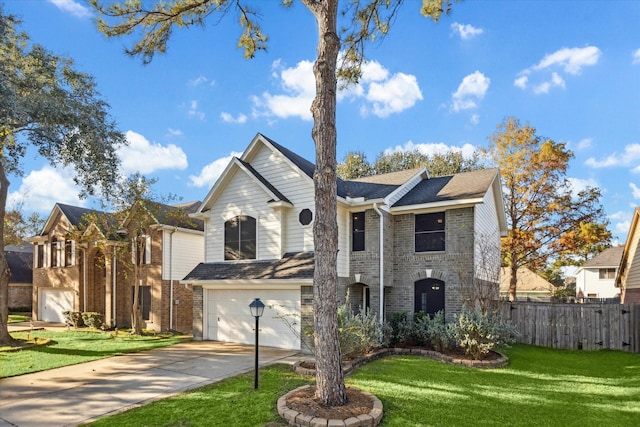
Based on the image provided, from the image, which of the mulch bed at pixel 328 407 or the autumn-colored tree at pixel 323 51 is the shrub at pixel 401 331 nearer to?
the mulch bed at pixel 328 407

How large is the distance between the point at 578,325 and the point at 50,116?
17.5m

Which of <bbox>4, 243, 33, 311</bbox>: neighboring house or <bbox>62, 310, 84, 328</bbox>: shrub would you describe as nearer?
<bbox>62, 310, 84, 328</bbox>: shrub

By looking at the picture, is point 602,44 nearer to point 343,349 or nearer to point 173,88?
point 343,349

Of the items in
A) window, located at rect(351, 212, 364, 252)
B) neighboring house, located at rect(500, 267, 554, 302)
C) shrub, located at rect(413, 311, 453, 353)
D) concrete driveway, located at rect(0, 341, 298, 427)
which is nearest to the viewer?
concrete driveway, located at rect(0, 341, 298, 427)

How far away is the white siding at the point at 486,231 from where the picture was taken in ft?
43.3

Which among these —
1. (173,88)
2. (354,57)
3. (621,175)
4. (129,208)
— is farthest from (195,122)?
(621,175)

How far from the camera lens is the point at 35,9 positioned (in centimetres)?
1140

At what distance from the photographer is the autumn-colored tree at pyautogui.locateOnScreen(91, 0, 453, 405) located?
6.56 m

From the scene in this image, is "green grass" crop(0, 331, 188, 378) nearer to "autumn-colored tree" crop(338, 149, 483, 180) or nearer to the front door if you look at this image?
the front door

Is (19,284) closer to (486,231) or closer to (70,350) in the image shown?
(70,350)

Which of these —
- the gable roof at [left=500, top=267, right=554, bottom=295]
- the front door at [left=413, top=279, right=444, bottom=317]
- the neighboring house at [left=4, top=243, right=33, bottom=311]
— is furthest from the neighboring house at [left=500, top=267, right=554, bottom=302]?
the neighboring house at [left=4, top=243, right=33, bottom=311]

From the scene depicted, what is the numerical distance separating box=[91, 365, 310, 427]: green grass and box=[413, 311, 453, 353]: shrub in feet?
15.6

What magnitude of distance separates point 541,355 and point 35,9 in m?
Result: 18.3

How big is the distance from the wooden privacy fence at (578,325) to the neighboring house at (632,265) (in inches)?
267
